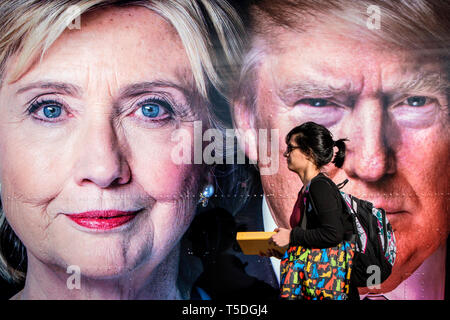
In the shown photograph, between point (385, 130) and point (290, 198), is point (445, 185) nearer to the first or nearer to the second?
point (385, 130)

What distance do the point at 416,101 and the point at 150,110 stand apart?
1807 mm

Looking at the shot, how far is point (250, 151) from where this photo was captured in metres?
3.12

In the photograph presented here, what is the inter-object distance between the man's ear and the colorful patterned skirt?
84 centimetres

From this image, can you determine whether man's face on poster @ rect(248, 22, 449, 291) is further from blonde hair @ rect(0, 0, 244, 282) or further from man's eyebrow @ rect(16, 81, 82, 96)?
man's eyebrow @ rect(16, 81, 82, 96)

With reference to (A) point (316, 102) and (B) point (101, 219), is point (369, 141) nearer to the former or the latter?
(A) point (316, 102)

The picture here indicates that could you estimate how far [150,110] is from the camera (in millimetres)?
3146

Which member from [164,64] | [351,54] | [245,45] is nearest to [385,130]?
[351,54]

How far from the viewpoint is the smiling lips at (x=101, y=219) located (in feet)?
10.1

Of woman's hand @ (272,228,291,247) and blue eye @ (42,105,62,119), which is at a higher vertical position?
blue eye @ (42,105,62,119)

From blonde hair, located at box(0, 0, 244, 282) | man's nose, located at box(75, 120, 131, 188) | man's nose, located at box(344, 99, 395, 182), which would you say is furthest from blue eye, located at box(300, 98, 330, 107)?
man's nose, located at box(75, 120, 131, 188)

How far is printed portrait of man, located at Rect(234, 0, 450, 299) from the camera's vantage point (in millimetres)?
3037
